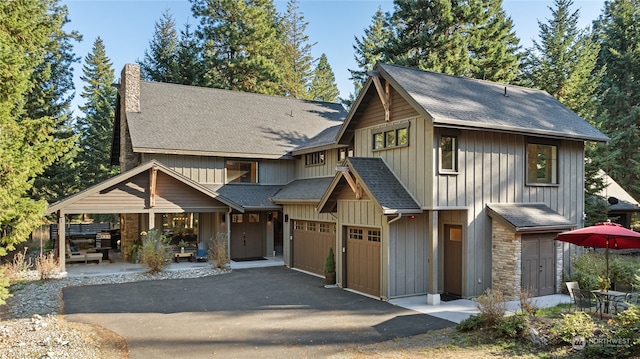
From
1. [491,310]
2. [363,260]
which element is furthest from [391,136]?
[491,310]

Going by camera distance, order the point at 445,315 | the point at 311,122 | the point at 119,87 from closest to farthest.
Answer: the point at 445,315 → the point at 119,87 → the point at 311,122

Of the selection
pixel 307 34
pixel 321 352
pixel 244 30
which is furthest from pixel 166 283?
pixel 307 34

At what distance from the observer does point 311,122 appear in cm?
2470

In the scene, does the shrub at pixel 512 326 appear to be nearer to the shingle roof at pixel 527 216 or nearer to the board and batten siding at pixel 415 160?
the shingle roof at pixel 527 216

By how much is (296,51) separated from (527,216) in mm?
36268

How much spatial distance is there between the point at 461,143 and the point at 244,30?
27427 millimetres

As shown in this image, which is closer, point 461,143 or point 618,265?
point 461,143

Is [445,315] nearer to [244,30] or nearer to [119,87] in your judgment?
[119,87]

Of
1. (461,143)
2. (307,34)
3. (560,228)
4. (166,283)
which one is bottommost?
(166,283)

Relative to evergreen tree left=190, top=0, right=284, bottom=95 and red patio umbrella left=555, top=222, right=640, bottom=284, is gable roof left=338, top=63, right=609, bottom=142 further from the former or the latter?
evergreen tree left=190, top=0, right=284, bottom=95

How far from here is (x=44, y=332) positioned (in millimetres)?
8758

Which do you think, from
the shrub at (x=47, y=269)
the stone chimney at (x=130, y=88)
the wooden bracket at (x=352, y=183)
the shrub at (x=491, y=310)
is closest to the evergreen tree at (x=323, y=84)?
the stone chimney at (x=130, y=88)

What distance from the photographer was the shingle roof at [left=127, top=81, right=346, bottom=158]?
63.5 feet

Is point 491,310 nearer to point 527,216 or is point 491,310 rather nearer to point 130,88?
point 527,216
